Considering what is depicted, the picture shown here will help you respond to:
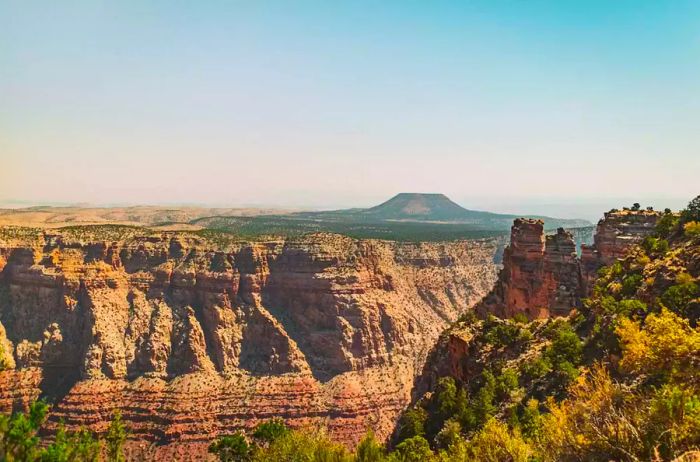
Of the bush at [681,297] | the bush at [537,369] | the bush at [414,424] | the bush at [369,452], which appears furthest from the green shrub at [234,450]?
the bush at [681,297]

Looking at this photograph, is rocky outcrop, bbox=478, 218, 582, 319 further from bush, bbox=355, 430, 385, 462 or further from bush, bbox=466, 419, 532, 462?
bush, bbox=466, 419, 532, 462

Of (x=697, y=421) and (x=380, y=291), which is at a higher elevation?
(x=697, y=421)

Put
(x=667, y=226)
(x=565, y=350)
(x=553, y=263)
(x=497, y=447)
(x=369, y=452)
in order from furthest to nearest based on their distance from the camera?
1. (x=553, y=263)
2. (x=667, y=226)
3. (x=369, y=452)
4. (x=565, y=350)
5. (x=497, y=447)

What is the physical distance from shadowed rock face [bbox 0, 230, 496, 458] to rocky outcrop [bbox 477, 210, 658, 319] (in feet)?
102

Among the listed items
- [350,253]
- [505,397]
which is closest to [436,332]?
[350,253]

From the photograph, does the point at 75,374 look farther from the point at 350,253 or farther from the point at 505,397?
the point at 505,397

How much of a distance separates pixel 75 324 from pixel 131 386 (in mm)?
15576

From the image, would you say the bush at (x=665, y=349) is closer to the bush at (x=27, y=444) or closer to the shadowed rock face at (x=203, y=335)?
the bush at (x=27, y=444)

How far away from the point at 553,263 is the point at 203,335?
57.0 metres

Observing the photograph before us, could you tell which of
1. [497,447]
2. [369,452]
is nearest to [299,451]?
[369,452]

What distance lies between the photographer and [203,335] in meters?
82.6

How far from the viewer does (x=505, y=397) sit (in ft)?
102

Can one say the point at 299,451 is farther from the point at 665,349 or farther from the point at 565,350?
the point at 665,349

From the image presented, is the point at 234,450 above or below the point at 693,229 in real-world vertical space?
below
